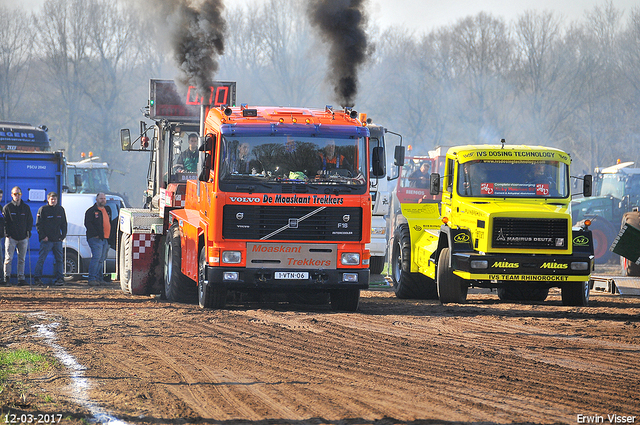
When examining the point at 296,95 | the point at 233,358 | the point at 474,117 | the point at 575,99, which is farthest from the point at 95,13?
the point at 233,358

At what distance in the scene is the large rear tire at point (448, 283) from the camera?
1441 centimetres

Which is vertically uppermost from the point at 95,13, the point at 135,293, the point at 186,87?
the point at 95,13

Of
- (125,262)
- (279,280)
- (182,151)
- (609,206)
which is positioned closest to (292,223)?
(279,280)

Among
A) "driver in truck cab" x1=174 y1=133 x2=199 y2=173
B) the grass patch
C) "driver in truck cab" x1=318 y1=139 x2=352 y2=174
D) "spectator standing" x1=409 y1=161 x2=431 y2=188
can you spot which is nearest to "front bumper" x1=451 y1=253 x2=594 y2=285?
"driver in truck cab" x1=318 y1=139 x2=352 y2=174

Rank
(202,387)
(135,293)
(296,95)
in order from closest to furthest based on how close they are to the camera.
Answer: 1. (202,387)
2. (135,293)
3. (296,95)

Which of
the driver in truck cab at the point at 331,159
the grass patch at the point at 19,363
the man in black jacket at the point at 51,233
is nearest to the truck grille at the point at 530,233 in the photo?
the driver in truck cab at the point at 331,159

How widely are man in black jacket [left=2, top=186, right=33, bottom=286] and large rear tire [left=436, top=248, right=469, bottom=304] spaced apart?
9833 millimetres

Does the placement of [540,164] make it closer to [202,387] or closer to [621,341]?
[621,341]

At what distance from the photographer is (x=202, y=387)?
7324 mm

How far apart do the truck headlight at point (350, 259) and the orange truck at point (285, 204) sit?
1cm

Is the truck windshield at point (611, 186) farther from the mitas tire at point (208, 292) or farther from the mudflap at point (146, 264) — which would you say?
the mitas tire at point (208, 292)

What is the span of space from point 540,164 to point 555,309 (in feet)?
8.27

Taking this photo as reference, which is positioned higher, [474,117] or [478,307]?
[474,117]

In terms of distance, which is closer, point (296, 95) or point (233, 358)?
point (233, 358)
